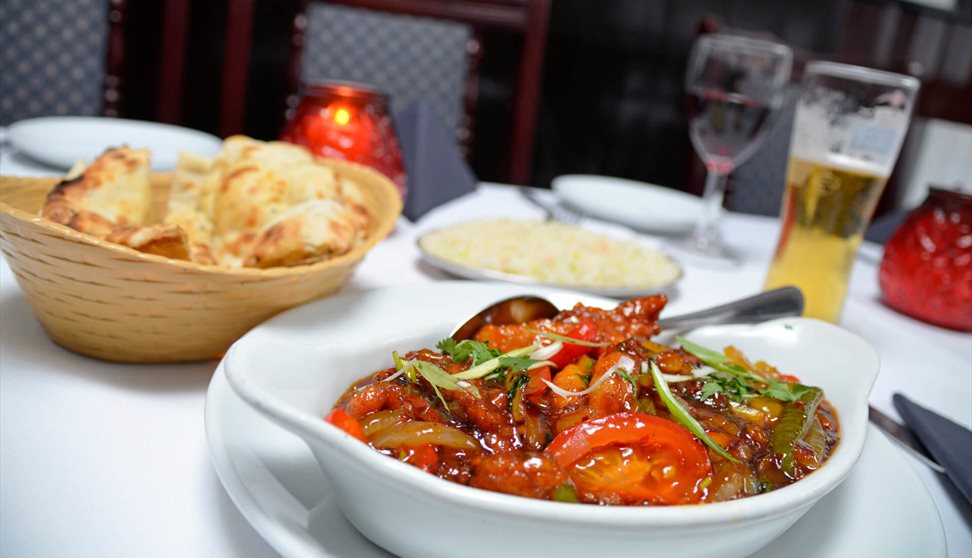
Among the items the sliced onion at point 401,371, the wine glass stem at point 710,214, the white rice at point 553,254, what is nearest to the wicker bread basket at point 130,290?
the sliced onion at point 401,371

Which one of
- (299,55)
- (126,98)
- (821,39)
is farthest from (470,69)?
(821,39)

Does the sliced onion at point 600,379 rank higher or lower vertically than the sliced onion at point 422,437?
higher

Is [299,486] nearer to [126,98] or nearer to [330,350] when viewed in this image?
[330,350]

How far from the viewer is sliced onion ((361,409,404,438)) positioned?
710mm

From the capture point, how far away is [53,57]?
9.50 ft

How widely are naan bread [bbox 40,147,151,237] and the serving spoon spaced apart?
51 centimetres

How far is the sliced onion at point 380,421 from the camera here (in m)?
0.71

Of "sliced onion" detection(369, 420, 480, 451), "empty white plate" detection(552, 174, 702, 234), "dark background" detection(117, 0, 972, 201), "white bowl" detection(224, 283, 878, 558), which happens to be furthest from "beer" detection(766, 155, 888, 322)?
"dark background" detection(117, 0, 972, 201)

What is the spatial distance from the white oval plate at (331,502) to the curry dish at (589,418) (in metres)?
0.06

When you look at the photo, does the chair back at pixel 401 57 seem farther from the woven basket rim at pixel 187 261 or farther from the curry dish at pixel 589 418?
the curry dish at pixel 589 418

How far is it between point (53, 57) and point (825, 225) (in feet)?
9.32

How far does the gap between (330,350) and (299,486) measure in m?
0.16

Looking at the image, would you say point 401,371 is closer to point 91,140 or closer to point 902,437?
point 902,437

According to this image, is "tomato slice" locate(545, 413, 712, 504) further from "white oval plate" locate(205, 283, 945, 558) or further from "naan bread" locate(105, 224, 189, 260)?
"naan bread" locate(105, 224, 189, 260)
